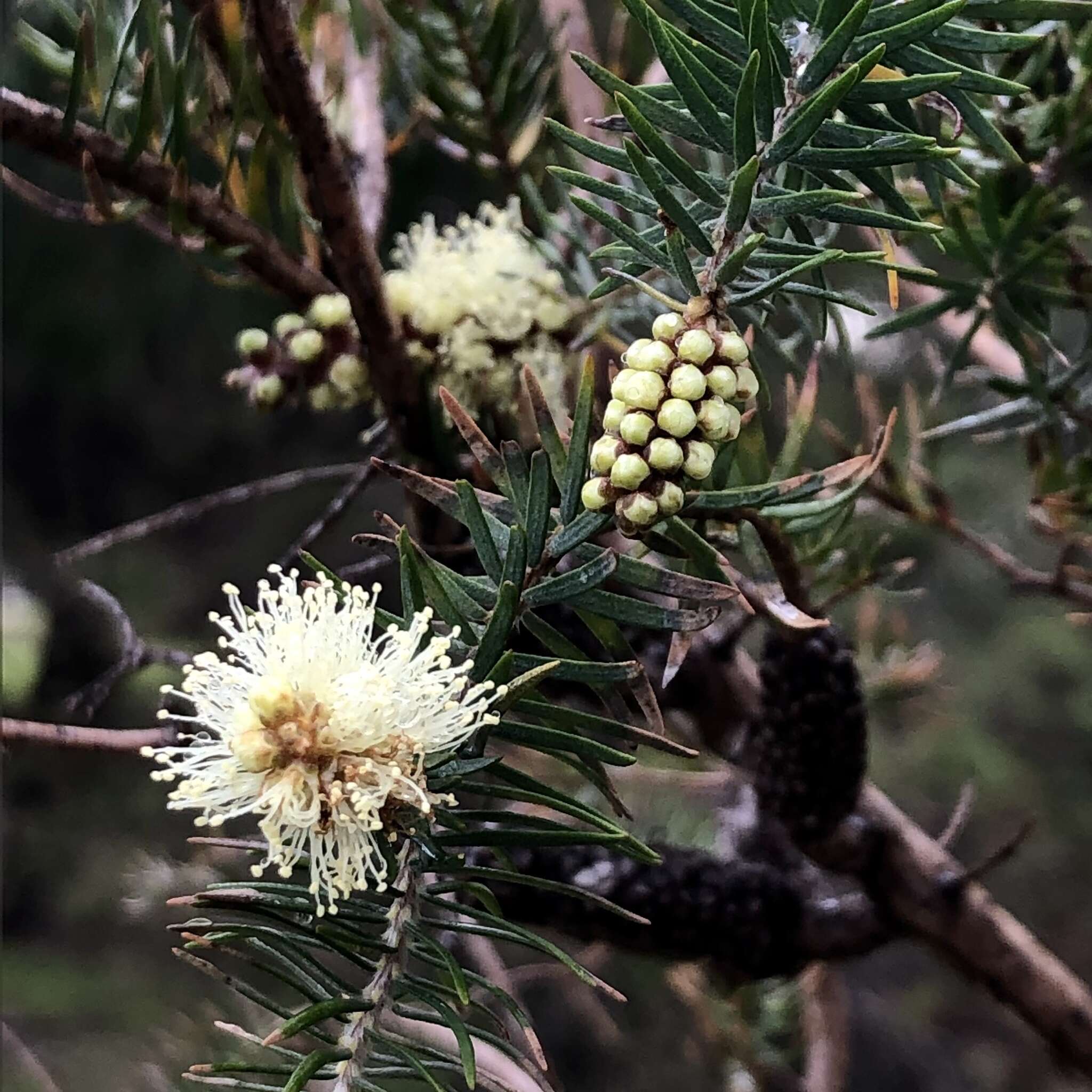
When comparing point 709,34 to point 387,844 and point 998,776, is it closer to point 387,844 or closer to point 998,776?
point 387,844

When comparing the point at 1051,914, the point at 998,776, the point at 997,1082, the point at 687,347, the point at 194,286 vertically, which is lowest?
the point at 997,1082

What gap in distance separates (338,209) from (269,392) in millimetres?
46

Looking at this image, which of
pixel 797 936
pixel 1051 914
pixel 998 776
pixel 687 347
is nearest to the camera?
pixel 687 347

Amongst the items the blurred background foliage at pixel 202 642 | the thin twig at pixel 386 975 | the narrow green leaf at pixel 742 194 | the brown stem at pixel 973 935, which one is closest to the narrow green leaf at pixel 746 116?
the narrow green leaf at pixel 742 194

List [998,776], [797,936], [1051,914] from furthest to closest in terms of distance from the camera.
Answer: [1051,914] → [998,776] → [797,936]

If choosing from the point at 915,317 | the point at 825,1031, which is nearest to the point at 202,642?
the point at 825,1031

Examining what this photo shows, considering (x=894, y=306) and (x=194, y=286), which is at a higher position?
(x=894, y=306)

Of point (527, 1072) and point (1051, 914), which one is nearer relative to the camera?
point (527, 1072)

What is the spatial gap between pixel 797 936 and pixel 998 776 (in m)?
0.57

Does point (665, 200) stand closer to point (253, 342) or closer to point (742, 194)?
point (742, 194)

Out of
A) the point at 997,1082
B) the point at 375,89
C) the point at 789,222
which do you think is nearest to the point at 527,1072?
the point at 789,222

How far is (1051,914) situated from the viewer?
926mm

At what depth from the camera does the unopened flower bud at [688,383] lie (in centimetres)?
13

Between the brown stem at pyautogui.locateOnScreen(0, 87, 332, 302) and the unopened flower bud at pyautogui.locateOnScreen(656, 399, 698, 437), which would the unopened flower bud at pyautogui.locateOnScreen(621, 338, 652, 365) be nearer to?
the unopened flower bud at pyautogui.locateOnScreen(656, 399, 698, 437)
